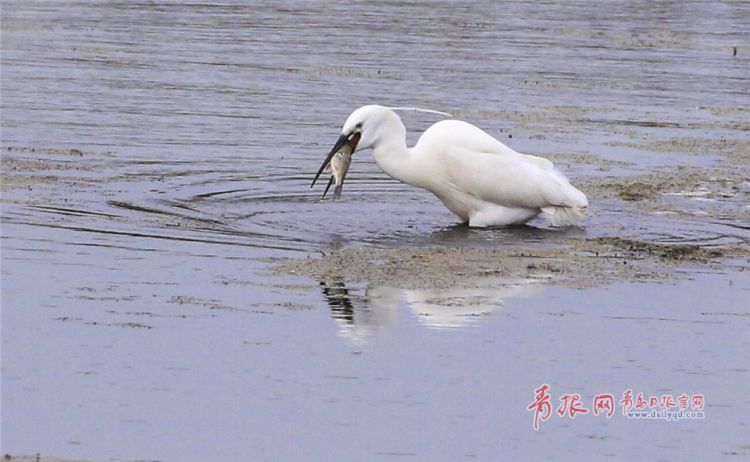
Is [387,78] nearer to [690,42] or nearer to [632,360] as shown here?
[690,42]

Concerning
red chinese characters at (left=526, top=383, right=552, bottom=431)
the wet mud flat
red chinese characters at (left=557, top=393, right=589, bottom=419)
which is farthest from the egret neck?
red chinese characters at (left=557, top=393, right=589, bottom=419)

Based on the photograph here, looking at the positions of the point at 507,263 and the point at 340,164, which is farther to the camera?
the point at 340,164

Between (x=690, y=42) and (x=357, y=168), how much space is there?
15.0 m

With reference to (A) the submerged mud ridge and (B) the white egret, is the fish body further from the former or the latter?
(A) the submerged mud ridge

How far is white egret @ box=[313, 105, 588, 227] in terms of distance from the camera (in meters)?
13.2

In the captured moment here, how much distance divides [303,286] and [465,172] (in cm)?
294

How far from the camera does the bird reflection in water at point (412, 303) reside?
979 centimetres

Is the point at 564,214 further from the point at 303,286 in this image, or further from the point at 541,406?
the point at 541,406

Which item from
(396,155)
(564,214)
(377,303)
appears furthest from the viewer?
(564,214)

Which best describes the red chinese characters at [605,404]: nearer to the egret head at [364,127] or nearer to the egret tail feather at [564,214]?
the egret head at [364,127]

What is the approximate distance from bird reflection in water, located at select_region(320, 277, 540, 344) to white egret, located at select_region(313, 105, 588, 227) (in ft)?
7.50

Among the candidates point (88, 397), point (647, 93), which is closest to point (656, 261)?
point (88, 397)

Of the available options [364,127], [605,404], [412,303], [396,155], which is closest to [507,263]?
[412,303]

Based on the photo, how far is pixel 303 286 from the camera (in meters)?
10.7
